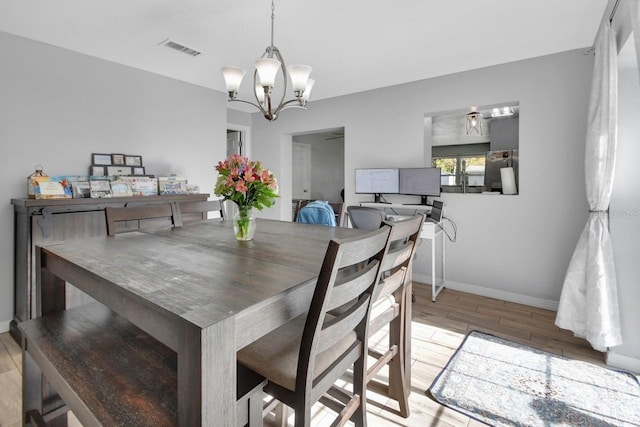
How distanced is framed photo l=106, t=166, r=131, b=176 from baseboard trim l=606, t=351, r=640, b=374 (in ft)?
14.4

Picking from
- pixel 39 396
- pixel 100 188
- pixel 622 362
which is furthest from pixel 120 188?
pixel 622 362

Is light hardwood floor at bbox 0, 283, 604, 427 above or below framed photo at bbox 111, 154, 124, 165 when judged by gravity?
below

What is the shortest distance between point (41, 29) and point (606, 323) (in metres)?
4.73

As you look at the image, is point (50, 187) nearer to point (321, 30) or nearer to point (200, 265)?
point (200, 265)

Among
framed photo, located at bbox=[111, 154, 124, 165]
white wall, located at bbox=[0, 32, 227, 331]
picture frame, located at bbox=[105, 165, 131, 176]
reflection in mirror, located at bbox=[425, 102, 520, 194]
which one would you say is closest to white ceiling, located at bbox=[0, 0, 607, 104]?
white wall, located at bbox=[0, 32, 227, 331]

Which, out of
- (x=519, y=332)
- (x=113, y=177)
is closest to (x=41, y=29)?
(x=113, y=177)

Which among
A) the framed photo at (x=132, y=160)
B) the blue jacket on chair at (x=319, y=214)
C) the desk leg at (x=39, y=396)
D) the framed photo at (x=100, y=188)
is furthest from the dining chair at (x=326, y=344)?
the framed photo at (x=132, y=160)

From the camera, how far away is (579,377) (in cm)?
193

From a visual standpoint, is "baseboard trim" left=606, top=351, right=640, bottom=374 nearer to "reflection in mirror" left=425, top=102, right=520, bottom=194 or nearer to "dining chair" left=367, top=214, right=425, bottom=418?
"dining chair" left=367, top=214, right=425, bottom=418

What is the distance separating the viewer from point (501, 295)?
328cm

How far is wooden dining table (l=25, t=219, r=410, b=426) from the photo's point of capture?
2.18 feet

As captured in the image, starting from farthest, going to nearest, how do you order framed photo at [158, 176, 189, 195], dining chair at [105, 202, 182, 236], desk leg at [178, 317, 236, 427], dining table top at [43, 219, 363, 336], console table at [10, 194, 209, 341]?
framed photo at [158, 176, 189, 195]
console table at [10, 194, 209, 341]
dining chair at [105, 202, 182, 236]
dining table top at [43, 219, 363, 336]
desk leg at [178, 317, 236, 427]

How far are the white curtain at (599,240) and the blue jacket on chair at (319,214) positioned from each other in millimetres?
1884

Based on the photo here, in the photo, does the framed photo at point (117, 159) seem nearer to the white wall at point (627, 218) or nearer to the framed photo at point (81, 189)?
the framed photo at point (81, 189)
